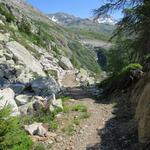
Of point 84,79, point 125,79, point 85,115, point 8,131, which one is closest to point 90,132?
point 85,115

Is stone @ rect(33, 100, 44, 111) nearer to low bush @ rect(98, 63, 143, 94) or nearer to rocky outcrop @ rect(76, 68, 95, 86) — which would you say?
low bush @ rect(98, 63, 143, 94)

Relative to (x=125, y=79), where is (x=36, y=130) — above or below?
below

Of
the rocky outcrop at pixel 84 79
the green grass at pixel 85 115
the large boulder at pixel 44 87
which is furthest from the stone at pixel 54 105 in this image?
the rocky outcrop at pixel 84 79

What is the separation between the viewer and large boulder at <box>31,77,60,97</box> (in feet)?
75.3

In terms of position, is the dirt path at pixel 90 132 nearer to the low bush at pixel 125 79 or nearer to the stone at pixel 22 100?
the low bush at pixel 125 79

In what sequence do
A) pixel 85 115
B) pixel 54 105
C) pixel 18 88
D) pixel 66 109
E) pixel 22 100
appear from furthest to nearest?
pixel 18 88
pixel 22 100
pixel 54 105
pixel 66 109
pixel 85 115

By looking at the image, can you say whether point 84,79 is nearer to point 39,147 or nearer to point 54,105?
point 54,105

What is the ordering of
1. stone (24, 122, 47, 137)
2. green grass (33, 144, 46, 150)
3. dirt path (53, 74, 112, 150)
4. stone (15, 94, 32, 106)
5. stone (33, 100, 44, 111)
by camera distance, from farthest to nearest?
stone (15, 94, 32, 106), stone (33, 100, 44, 111), stone (24, 122, 47, 137), dirt path (53, 74, 112, 150), green grass (33, 144, 46, 150)

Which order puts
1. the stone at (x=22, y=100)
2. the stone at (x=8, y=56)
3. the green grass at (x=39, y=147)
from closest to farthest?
the green grass at (x=39, y=147)
the stone at (x=22, y=100)
the stone at (x=8, y=56)

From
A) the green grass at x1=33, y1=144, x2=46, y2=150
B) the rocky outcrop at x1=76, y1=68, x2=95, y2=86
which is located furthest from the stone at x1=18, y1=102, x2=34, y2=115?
the rocky outcrop at x1=76, y1=68, x2=95, y2=86

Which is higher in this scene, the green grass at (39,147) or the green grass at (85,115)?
the green grass at (85,115)

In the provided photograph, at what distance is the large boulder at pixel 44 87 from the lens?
2296 cm

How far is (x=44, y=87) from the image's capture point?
2345 centimetres

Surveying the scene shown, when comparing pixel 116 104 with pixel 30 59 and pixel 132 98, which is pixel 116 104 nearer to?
pixel 132 98
